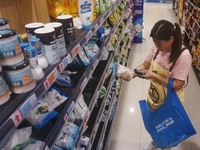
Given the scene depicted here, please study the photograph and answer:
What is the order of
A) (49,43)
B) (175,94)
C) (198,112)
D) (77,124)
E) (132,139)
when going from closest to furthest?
(49,43)
(77,124)
(175,94)
(132,139)
(198,112)

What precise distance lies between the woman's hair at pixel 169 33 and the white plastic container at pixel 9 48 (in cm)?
120

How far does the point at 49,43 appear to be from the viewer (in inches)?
36.0

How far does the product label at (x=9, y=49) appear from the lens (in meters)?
0.69

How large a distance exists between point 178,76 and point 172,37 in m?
0.33

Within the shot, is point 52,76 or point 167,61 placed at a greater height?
point 52,76

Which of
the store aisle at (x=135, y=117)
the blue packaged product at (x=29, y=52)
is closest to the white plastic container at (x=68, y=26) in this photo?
the blue packaged product at (x=29, y=52)

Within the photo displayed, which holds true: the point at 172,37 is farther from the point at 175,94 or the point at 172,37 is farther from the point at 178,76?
the point at 175,94

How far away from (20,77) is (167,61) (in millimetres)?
1398

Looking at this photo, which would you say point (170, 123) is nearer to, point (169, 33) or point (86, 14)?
point (169, 33)

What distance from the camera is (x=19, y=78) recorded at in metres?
0.74

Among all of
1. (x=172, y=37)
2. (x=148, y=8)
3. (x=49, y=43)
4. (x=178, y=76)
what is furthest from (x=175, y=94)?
(x=148, y=8)

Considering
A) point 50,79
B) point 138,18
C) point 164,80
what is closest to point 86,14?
point 50,79

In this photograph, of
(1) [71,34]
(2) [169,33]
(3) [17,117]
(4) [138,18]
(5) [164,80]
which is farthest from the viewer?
(4) [138,18]

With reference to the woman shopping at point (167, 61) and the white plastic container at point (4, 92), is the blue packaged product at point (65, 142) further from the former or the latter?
the woman shopping at point (167, 61)
